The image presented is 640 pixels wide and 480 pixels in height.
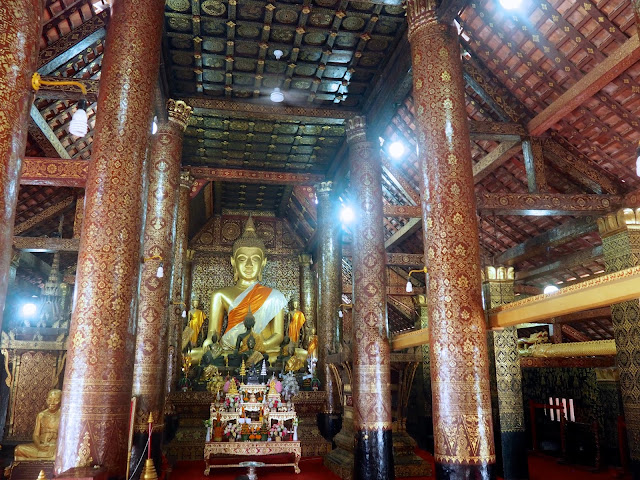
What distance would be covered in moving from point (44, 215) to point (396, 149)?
8496 millimetres

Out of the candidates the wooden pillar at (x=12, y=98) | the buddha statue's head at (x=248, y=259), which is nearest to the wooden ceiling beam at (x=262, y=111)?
the buddha statue's head at (x=248, y=259)

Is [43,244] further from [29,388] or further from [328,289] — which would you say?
[328,289]

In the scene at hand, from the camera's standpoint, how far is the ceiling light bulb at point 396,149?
1209cm

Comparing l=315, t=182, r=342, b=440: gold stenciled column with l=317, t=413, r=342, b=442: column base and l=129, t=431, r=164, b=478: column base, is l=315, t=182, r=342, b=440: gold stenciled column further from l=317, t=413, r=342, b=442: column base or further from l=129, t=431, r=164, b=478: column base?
l=129, t=431, r=164, b=478: column base

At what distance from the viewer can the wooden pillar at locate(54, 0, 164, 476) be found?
4195 millimetres

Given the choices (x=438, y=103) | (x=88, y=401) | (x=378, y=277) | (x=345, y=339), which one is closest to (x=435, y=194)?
(x=438, y=103)

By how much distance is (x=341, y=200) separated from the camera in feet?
46.8

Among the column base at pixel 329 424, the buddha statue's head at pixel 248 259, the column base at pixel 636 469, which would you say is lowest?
the column base at pixel 636 469

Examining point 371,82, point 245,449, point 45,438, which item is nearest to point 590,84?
point 371,82

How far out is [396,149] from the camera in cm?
1229

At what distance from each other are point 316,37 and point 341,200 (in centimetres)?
603

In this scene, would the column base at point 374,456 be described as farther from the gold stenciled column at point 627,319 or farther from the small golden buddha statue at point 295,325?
the small golden buddha statue at point 295,325

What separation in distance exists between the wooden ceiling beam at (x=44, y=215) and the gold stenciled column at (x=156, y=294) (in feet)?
15.0

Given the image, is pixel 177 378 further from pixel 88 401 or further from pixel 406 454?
pixel 88 401
